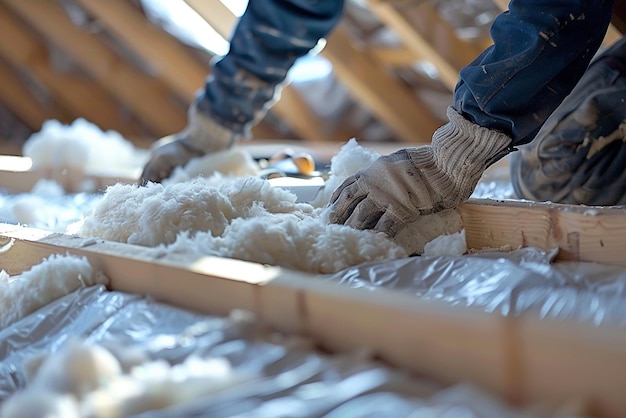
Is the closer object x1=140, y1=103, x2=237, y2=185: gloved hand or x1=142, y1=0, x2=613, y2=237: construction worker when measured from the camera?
x1=142, y1=0, x2=613, y2=237: construction worker

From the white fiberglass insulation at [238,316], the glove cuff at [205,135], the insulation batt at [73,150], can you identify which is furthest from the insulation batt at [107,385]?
the insulation batt at [73,150]

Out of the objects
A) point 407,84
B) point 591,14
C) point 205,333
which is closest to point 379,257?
point 205,333

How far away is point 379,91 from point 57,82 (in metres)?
1.90

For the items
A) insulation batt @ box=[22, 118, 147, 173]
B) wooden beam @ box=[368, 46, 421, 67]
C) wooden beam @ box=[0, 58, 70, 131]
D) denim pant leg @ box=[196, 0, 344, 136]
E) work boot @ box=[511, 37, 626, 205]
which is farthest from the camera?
wooden beam @ box=[0, 58, 70, 131]

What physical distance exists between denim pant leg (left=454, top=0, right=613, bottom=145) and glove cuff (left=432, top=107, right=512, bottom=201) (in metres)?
0.02

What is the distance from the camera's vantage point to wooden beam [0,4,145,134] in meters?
3.85

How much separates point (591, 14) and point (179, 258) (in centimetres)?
77

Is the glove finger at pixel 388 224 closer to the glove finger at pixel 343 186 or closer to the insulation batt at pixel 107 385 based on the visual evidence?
the glove finger at pixel 343 186

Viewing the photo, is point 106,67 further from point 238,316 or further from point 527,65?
point 238,316

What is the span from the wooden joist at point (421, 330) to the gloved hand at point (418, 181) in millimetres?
318

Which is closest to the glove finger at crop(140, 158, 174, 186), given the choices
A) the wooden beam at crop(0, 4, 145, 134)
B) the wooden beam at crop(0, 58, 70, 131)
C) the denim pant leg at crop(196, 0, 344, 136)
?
the denim pant leg at crop(196, 0, 344, 136)

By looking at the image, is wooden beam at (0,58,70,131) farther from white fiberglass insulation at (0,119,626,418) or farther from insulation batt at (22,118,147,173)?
white fiberglass insulation at (0,119,626,418)

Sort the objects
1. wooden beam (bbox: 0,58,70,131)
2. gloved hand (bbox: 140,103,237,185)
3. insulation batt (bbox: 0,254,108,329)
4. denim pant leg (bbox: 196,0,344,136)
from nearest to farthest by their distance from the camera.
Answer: insulation batt (bbox: 0,254,108,329) < denim pant leg (bbox: 196,0,344,136) < gloved hand (bbox: 140,103,237,185) < wooden beam (bbox: 0,58,70,131)

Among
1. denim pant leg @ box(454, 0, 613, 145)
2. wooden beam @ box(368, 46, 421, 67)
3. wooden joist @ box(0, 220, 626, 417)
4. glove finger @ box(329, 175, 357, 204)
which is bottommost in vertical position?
wooden joist @ box(0, 220, 626, 417)
